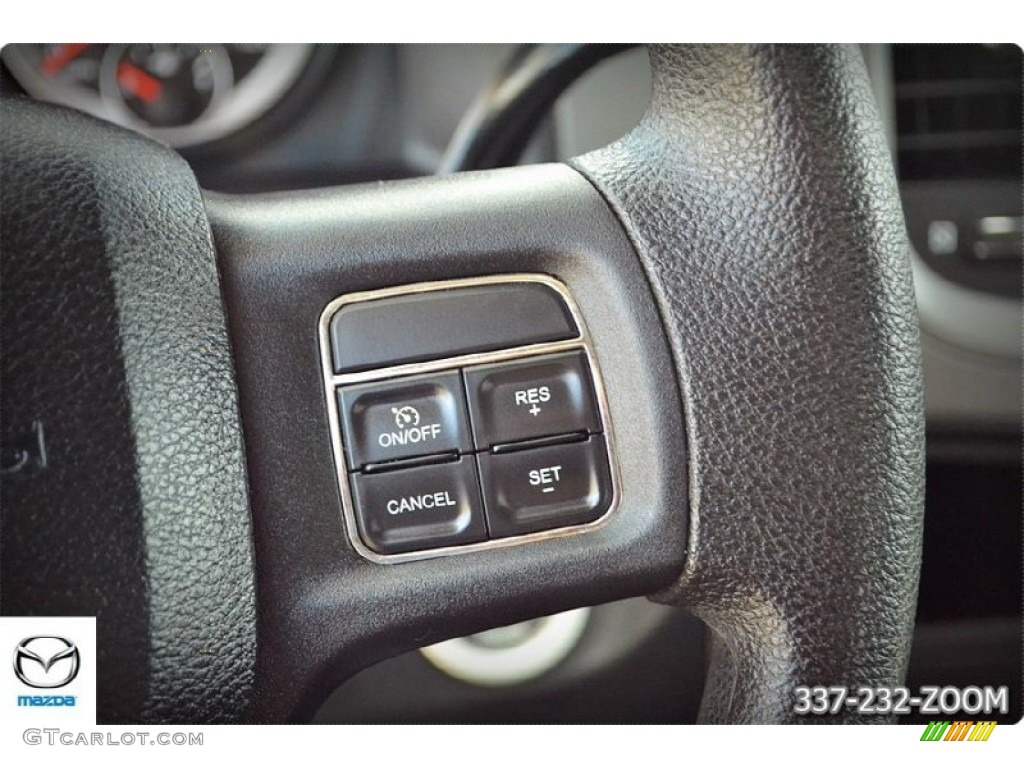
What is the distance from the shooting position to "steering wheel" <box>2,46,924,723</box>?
405mm

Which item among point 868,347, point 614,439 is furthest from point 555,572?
point 868,347

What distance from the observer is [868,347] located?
45 cm

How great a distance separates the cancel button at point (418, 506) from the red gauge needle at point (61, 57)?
254mm

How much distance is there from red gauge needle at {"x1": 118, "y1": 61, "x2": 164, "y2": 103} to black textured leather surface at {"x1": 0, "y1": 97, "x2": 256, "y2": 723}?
92 millimetres

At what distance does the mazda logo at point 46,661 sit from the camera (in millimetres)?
453

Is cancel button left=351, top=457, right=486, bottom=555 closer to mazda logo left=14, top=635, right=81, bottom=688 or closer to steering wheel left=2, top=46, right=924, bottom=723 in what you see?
steering wheel left=2, top=46, right=924, bottom=723
